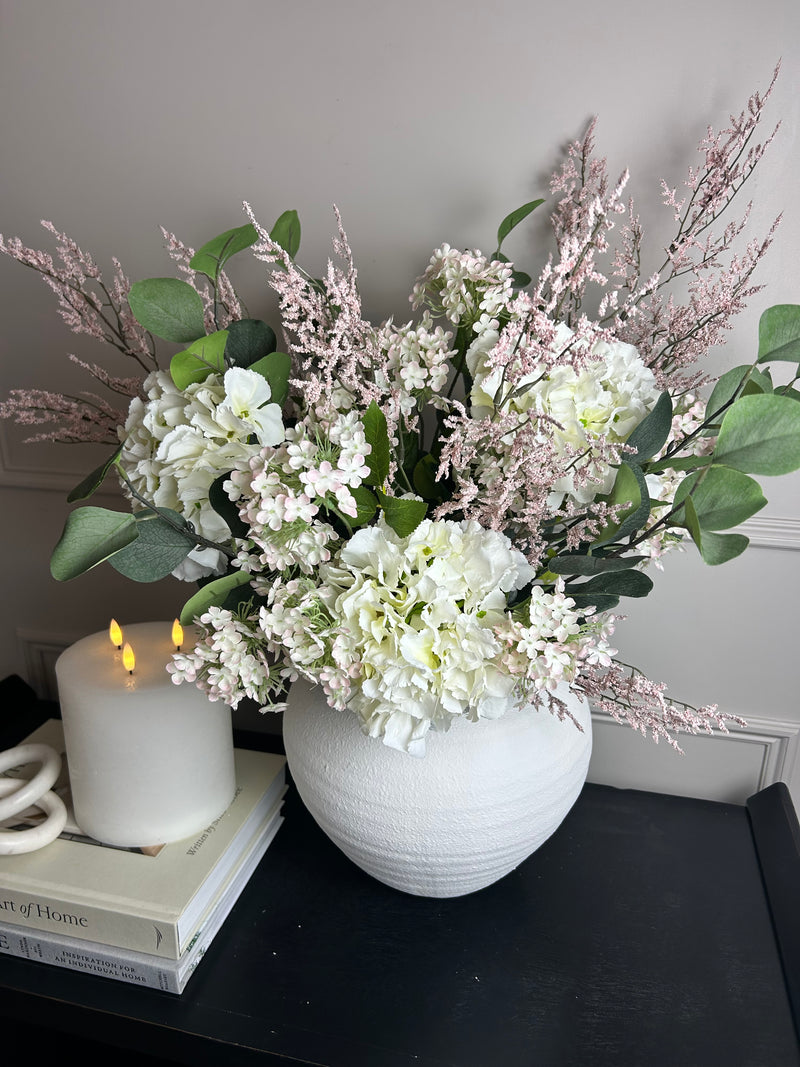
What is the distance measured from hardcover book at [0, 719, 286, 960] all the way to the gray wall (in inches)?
20.8

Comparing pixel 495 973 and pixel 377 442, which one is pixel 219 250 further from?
pixel 495 973

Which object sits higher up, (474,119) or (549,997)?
(474,119)

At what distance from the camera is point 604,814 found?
1008 millimetres

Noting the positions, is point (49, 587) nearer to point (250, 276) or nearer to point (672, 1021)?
point (250, 276)

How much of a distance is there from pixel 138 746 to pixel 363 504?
36 cm

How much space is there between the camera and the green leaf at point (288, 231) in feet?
2.74

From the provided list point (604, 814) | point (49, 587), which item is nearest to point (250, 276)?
point (49, 587)

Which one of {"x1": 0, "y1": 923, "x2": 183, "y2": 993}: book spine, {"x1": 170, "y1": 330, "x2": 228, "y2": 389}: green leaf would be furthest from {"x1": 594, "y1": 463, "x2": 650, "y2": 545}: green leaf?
{"x1": 0, "y1": 923, "x2": 183, "y2": 993}: book spine

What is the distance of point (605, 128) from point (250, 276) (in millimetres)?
437

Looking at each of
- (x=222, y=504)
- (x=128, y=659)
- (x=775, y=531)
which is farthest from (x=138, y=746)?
(x=775, y=531)

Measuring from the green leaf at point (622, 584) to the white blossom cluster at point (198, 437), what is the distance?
0.96 ft

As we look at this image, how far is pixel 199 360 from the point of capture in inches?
26.8

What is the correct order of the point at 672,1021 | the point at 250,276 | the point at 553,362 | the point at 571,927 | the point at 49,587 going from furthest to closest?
the point at 49,587 < the point at 250,276 < the point at 571,927 < the point at 672,1021 < the point at 553,362

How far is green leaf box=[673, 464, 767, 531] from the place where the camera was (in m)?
0.57
